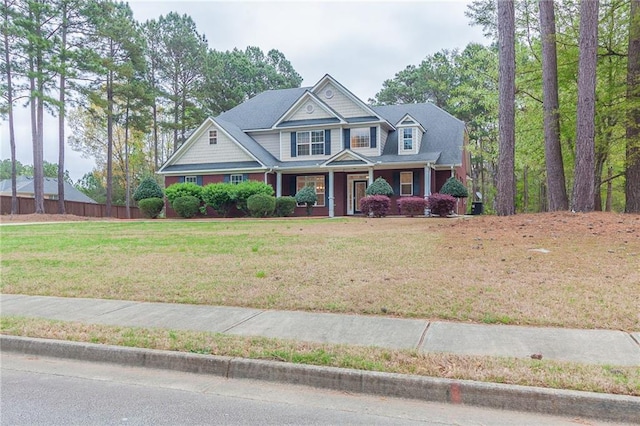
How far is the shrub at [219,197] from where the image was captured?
22.9 m

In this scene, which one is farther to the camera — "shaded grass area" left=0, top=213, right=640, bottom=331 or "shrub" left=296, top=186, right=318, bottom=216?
"shrub" left=296, top=186, right=318, bottom=216

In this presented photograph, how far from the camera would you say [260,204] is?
21719mm

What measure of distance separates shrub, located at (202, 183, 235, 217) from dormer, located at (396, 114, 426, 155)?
387 inches

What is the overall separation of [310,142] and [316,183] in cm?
243

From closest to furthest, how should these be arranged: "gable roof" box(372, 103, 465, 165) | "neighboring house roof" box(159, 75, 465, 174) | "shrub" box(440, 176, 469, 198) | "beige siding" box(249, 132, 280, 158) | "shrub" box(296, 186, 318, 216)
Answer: "shrub" box(440, 176, 469, 198) → "shrub" box(296, 186, 318, 216) → "gable roof" box(372, 103, 465, 165) → "neighboring house roof" box(159, 75, 465, 174) → "beige siding" box(249, 132, 280, 158)

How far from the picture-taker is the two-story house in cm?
2450

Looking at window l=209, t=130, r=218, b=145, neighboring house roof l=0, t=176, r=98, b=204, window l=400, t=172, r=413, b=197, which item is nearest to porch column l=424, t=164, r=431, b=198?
window l=400, t=172, r=413, b=197

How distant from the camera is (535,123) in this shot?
1939 cm

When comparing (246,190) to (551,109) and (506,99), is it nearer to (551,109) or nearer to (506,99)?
(506,99)

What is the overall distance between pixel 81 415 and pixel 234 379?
1.21m

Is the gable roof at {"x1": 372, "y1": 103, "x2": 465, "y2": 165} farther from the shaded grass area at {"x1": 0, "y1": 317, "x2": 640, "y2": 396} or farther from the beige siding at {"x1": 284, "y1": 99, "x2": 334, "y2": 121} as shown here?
the shaded grass area at {"x1": 0, "y1": 317, "x2": 640, "y2": 396}

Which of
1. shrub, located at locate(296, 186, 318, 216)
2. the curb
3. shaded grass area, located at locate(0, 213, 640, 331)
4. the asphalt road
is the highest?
shrub, located at locate(296, 186, 318, 216)

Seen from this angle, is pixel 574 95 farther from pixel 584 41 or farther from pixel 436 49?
pixel 436 49

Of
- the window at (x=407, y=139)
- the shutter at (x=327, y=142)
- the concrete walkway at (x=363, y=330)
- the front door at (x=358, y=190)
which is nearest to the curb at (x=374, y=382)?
the concrete walkway at (x=363, y=330)
